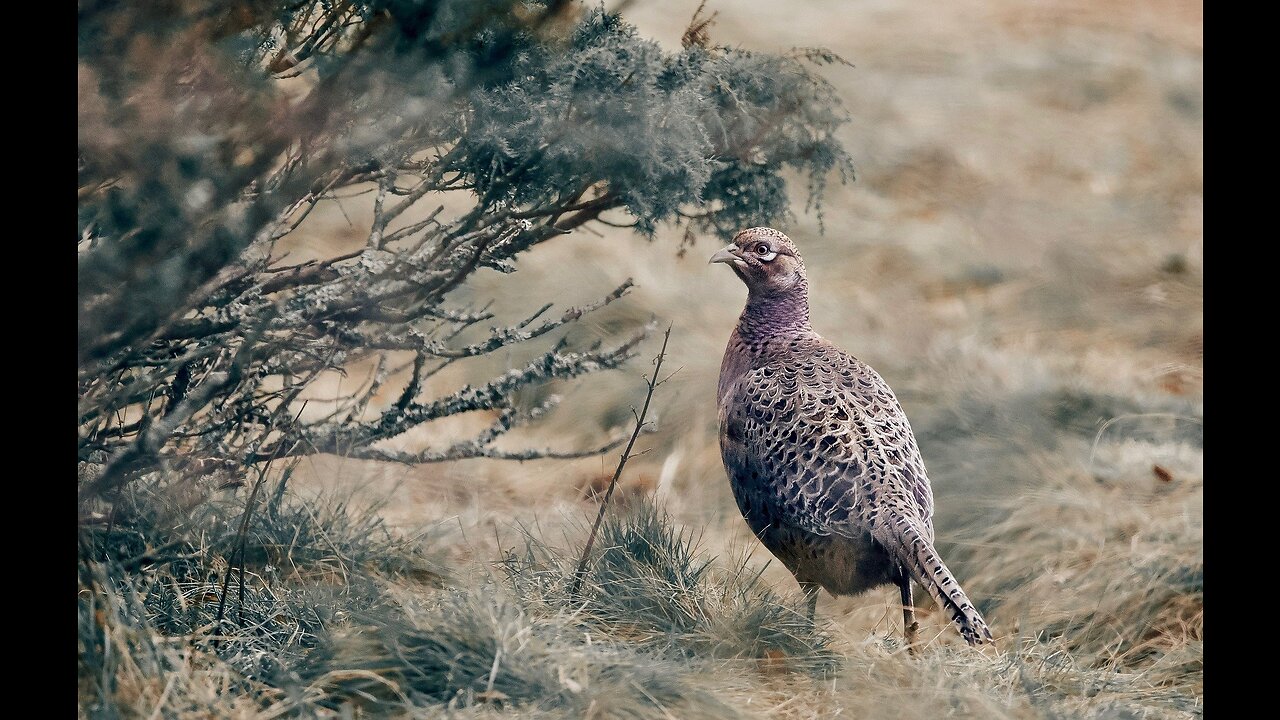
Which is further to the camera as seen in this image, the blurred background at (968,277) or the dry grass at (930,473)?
the blurred background at (968,277)

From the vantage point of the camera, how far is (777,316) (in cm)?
276

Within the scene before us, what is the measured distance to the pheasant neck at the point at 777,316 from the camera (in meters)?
2.76

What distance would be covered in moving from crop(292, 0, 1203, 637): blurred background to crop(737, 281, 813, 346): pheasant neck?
37.4 inches

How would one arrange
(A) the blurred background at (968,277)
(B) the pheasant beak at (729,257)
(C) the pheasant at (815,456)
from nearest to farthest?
(C) the pheasant at (815,456), (B) the pheasant beak at (729,257), (A) the blurred background at (968,277)

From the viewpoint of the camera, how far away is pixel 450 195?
395 centimetres

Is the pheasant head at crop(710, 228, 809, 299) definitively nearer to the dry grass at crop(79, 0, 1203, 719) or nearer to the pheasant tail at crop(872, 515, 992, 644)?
the dry grass at crop(79, 0, 1203, 719)

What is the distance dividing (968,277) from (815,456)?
2.13m

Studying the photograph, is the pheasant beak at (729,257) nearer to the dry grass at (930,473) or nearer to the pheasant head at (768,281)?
the pheasant head at (768,281)

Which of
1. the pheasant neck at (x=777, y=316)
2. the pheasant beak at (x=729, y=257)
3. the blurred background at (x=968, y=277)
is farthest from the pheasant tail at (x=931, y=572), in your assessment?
the blurred background at (x=968, y=277)

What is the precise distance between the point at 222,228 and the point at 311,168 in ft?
0.79

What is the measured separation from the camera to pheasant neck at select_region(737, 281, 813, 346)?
276cm

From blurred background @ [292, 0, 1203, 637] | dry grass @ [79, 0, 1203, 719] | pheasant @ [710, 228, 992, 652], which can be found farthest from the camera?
blurred background @ [292, 0, 1203, 637]

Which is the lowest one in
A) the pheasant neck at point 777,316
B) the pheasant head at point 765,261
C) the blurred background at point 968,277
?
the blurred background at point 968,277

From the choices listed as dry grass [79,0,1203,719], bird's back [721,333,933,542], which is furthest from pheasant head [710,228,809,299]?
dry grass [79,0,1203,719]
